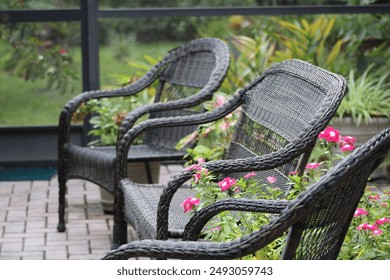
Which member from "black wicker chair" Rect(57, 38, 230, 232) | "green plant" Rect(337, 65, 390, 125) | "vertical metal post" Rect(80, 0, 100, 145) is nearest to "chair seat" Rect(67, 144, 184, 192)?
"black wicker chair" Rect(57, 38, 230, 232)

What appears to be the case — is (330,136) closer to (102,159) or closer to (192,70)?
(102,159)

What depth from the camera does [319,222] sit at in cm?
230

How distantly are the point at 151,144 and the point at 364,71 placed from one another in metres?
2.04

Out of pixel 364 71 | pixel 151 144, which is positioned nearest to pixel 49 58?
pixel 151 144

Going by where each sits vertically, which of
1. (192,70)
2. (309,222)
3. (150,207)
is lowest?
(150,207)

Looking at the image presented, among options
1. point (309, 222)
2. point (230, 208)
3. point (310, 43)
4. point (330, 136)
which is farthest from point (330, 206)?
point (310, 43)

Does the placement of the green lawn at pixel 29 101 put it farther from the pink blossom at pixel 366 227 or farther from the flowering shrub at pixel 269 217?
the pink blossom at pixel 366 227

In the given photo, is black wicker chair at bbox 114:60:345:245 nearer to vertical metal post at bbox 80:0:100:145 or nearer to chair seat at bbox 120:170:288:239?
chair seat at bbox 120:170:288:239

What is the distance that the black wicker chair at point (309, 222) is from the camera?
6.98 feet

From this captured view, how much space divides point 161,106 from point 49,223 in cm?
97

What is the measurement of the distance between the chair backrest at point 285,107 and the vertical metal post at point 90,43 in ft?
7.29

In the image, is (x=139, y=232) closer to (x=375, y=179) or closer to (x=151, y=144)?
(x=151, y=144)

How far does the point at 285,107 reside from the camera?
11.0 feet

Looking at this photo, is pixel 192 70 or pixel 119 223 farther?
pixel 192 70
